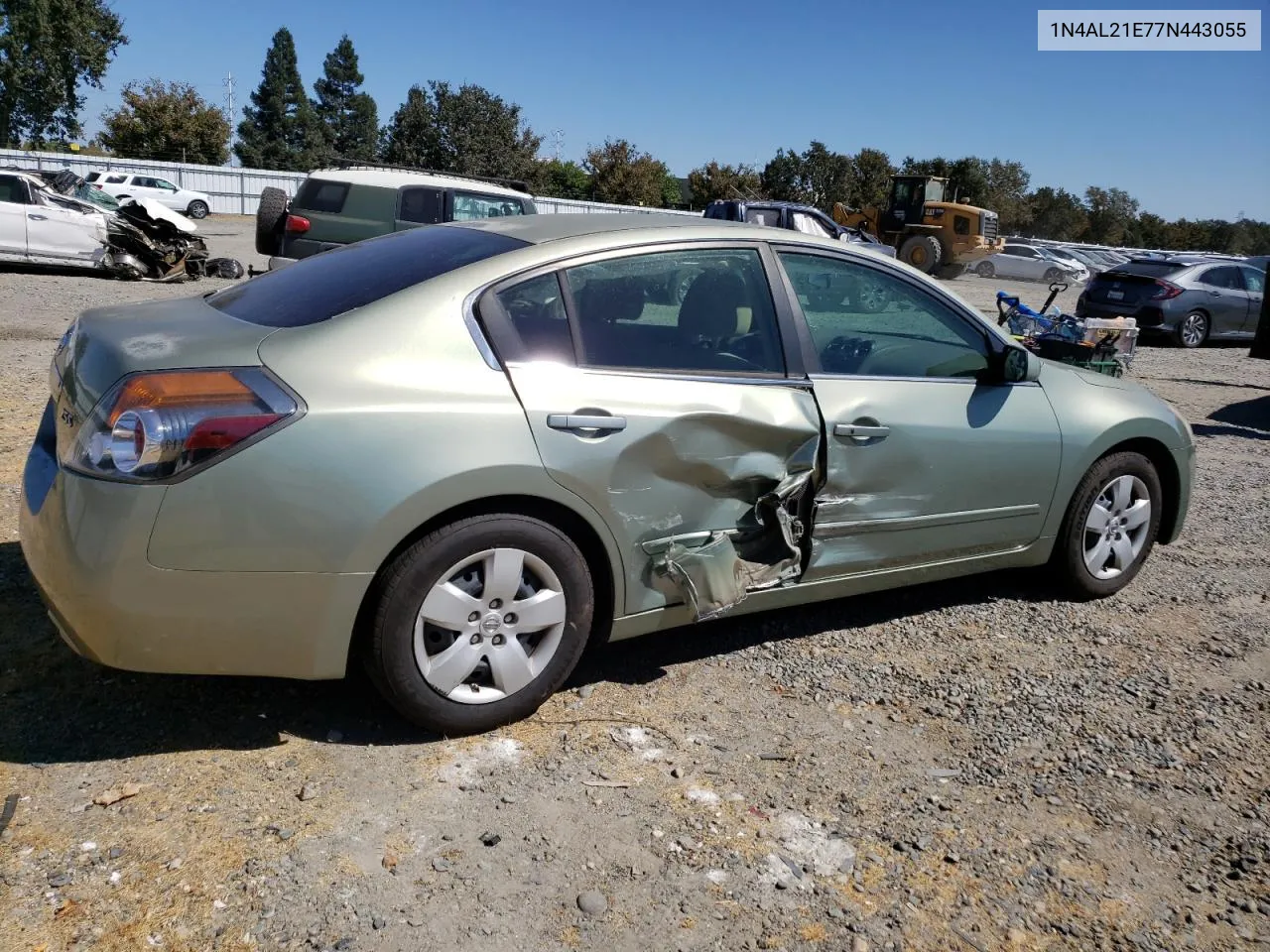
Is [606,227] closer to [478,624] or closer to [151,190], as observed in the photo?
[478,624]

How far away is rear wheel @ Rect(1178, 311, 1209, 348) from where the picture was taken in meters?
17.9

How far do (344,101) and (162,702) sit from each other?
98.2 m

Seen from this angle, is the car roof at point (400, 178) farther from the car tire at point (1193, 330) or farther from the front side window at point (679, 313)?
the front side window at point (679, 313)

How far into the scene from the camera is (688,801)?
3061 millimetres

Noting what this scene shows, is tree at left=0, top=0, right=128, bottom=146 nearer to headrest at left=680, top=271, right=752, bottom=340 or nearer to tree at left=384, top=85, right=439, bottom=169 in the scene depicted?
tree at left=384, top=85, right=439, bottom=169

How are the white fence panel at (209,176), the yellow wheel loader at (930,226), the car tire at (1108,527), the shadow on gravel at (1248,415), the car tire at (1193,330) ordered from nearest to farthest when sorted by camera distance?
the car tire at (1108,527) → the shadow on gravel at (1248,415) → the car tire at (1193,330) → the yellow wheel loader at (930,226) → the white fence panel at (209,176)

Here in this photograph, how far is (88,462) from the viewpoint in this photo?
2.83 meters

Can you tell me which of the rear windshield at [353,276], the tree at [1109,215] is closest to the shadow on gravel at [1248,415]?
the rear windshield at [353,276]

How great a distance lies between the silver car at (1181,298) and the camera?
1772cm

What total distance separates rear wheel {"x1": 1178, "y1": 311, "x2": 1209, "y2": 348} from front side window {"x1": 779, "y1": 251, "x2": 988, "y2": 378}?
15.7 metres

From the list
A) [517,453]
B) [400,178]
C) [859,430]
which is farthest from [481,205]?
[517,453]

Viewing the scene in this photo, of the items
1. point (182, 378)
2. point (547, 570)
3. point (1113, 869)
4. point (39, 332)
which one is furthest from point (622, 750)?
point (39, 332)

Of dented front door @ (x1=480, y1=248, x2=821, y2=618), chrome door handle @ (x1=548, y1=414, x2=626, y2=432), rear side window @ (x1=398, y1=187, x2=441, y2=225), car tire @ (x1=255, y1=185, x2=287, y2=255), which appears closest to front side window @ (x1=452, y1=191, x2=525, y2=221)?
rear side window @ (x1=398, y1=187, x2=441, y2=225)

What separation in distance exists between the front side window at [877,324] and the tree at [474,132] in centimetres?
5285
